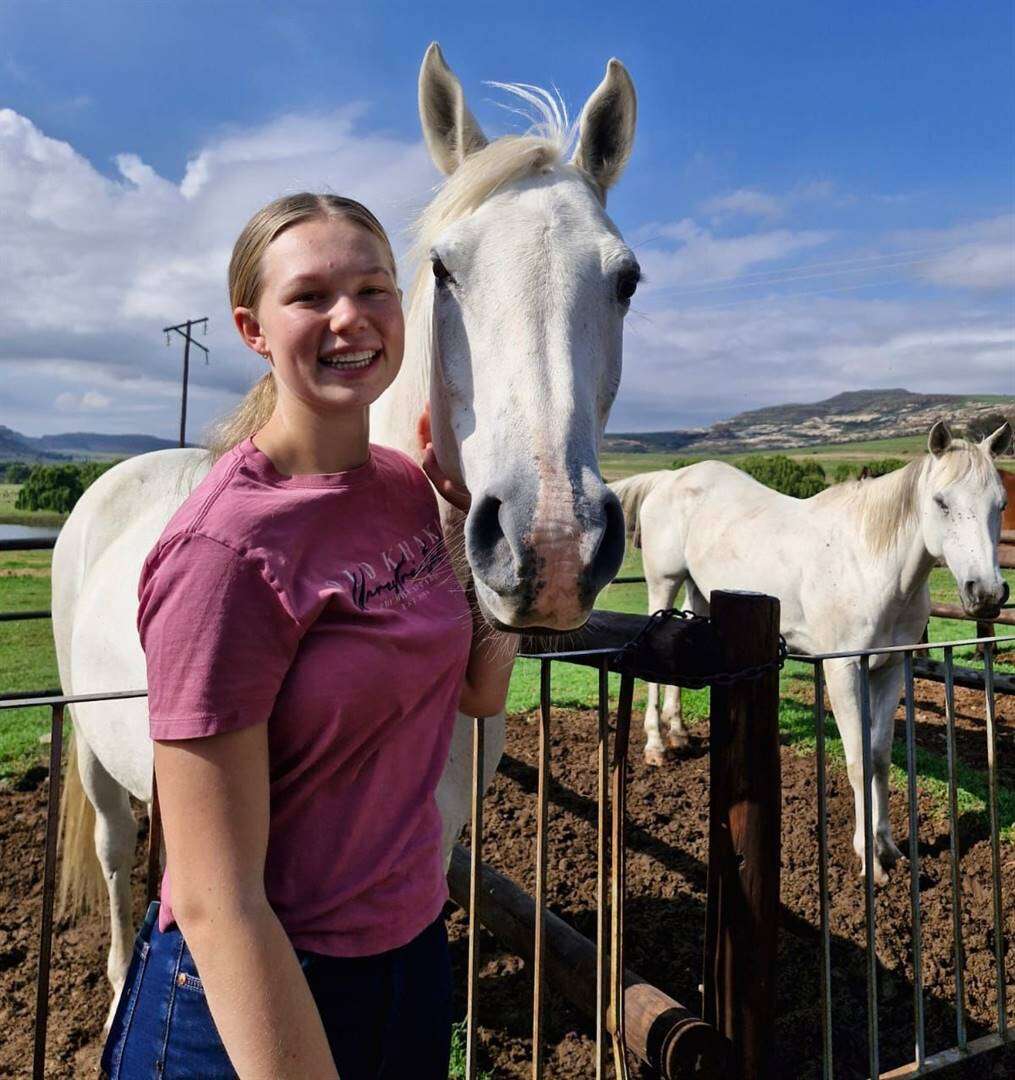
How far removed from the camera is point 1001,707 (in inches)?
264

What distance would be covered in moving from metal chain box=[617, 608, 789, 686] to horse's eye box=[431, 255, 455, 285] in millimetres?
893

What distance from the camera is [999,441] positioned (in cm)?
486

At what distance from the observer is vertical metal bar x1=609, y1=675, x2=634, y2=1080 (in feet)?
6.17

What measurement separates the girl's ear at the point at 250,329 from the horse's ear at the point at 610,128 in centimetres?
120

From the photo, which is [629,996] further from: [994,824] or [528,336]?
[528,336]

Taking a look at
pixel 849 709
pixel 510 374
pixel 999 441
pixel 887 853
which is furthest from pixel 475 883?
pixel 999 441

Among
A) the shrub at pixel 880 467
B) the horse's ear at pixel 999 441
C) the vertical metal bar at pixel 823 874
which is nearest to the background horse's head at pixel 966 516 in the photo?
the horse's ear at pixel 999 441

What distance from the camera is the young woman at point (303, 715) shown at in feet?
2.84

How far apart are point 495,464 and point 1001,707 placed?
7212 mm

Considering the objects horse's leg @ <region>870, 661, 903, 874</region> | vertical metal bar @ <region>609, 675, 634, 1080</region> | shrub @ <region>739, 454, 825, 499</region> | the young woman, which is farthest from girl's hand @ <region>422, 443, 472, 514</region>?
shrub @ <region>739, 454, 825, 499</region>

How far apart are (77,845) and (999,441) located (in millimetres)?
5689

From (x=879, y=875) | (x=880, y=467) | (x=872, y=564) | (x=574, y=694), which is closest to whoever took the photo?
(x=879, y=875)

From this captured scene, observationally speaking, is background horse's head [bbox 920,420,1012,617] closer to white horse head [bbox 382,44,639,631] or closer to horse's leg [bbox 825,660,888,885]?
horse's leg [bbox 825,660,888,885]

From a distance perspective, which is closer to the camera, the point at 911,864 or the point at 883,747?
the point at 911,864
